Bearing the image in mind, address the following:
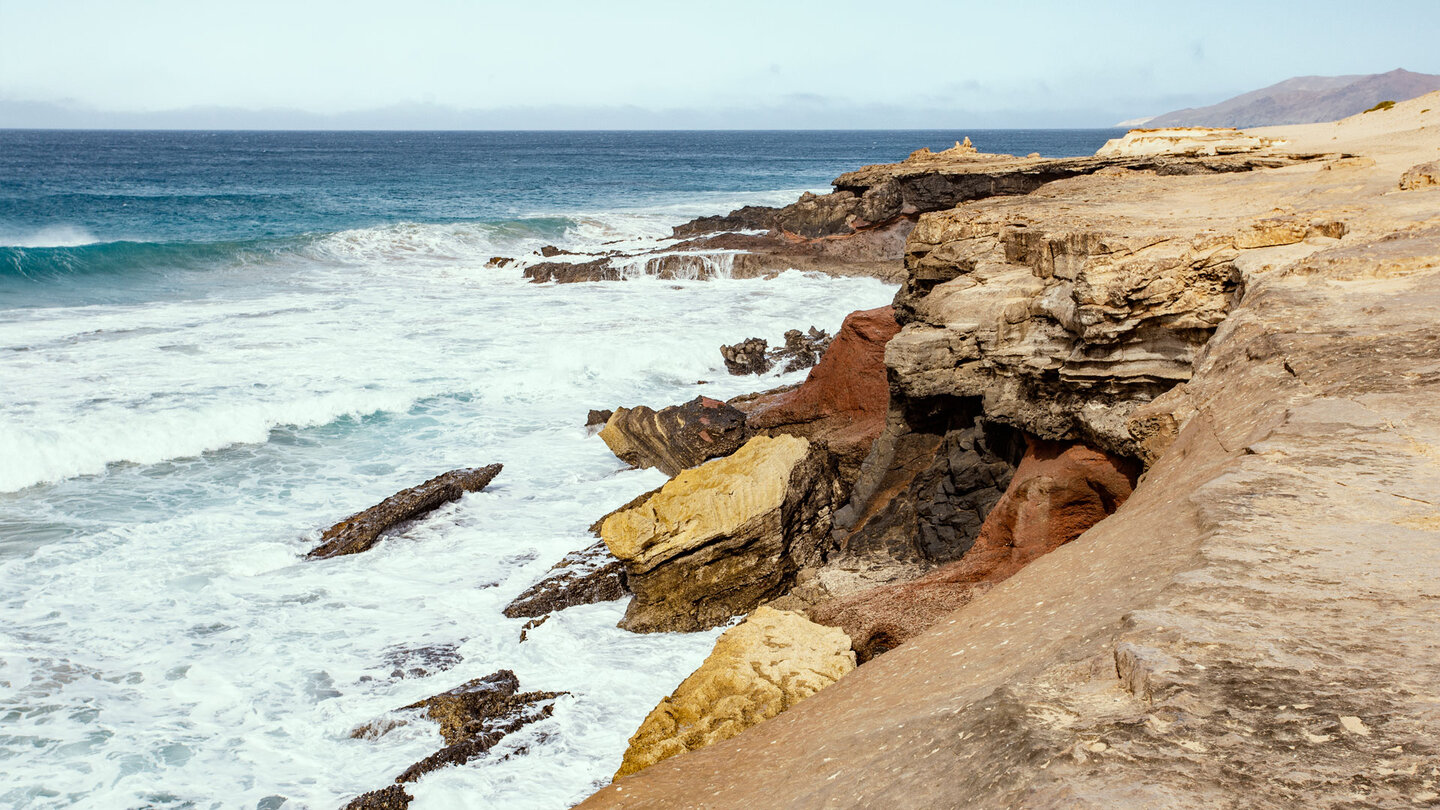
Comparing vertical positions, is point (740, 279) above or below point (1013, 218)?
below

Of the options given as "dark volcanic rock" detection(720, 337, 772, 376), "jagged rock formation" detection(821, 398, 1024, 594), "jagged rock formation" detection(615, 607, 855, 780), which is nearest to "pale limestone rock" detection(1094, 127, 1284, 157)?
"dark volcanic rock" detection(720, 337, 772, 376)

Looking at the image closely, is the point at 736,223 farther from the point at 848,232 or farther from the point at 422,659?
the point at 422,659

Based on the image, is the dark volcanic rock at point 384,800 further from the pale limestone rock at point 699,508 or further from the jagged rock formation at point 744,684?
the pale limestone rock at point 699,508

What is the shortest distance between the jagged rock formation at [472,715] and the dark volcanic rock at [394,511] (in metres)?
3.64

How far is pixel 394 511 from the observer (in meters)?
11.6

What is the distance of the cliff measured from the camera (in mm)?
2927

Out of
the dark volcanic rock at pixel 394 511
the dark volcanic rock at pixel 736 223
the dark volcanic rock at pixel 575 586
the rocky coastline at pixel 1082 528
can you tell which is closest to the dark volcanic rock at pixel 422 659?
the rocky coastline at pixel 1082 528

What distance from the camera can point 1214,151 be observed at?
18.7 metres

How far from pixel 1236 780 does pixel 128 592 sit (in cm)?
1066

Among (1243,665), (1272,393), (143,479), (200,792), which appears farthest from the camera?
(143,479)

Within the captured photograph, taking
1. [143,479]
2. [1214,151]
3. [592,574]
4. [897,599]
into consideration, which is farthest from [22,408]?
[1214,151]

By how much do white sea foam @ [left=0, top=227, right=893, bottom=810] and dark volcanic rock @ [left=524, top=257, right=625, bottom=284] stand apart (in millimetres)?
4965

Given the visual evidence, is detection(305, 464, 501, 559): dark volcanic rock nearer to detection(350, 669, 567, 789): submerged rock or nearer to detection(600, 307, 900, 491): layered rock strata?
detection(600, 307, 900, 491): layered rock strata

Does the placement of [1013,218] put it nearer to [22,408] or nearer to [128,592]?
[128,592]
